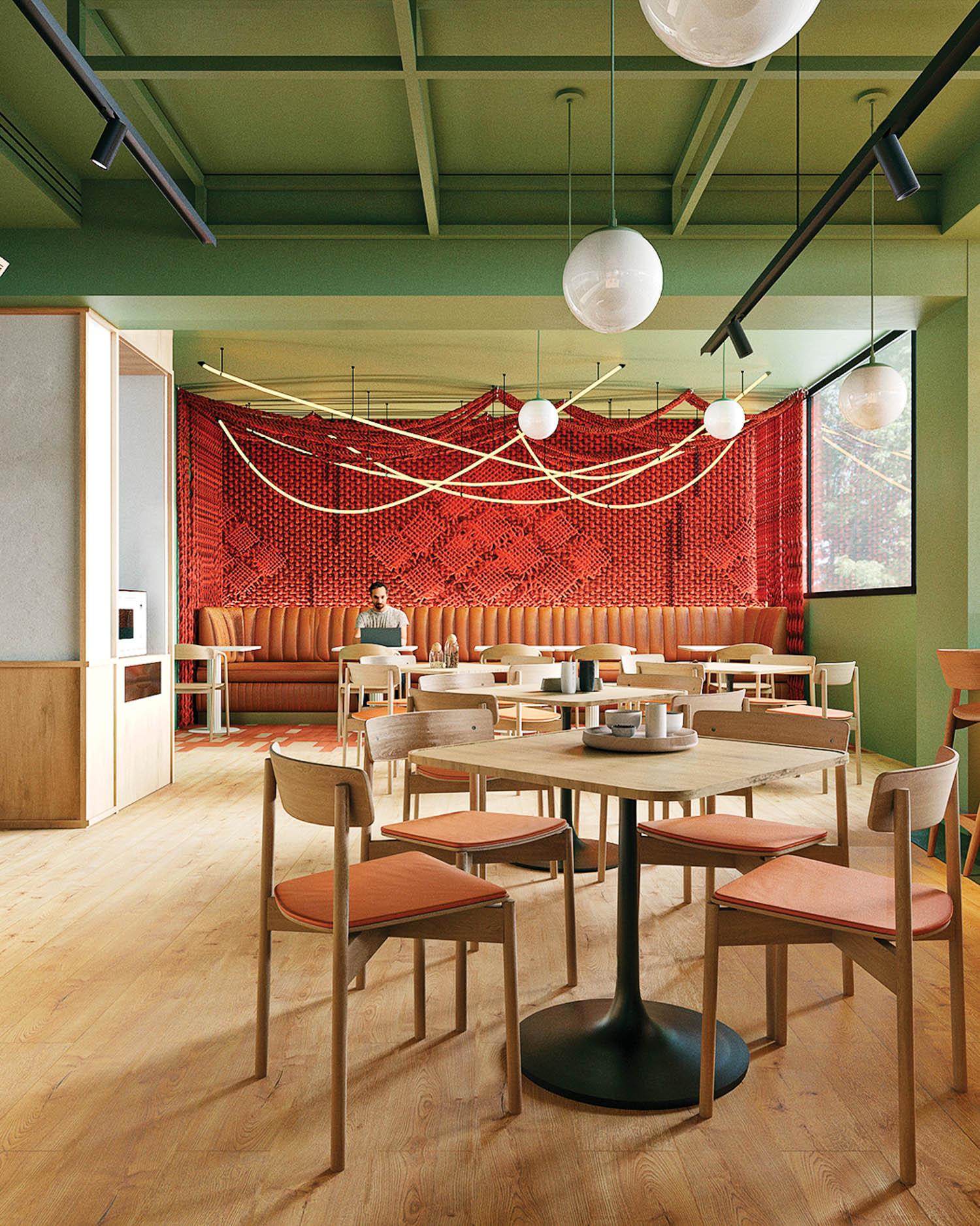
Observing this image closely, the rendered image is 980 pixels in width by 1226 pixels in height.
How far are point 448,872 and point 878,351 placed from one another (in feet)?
20.7

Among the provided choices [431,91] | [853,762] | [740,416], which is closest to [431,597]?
[740,416]

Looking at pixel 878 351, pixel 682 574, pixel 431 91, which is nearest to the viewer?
pixel 431 91

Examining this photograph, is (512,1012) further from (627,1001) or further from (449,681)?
(449,681)

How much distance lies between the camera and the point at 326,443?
7473mm

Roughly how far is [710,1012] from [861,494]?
625 cm

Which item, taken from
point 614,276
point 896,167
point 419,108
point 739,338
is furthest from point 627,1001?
point 419,108

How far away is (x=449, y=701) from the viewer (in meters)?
3.46

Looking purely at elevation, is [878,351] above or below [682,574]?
above

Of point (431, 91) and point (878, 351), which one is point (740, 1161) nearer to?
point (431, 91)

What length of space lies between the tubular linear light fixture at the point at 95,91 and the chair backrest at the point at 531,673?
2612 millimetres

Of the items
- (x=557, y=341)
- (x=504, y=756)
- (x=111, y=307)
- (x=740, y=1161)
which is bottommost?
(x=740, y=1161)

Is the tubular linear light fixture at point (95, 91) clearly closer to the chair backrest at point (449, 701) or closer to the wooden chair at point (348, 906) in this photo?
the wooden chair at point (348, 906)

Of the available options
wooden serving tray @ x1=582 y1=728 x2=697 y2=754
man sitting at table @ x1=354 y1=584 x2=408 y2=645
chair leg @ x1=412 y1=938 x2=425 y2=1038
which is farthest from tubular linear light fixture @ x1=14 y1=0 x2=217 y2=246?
man sitting at table @ x1=354 y1=584 x2=408 y2=645

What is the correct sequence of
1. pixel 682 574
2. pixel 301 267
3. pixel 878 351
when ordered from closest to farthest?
pixel 301 267
pixel 878 351
pixel 682 574
